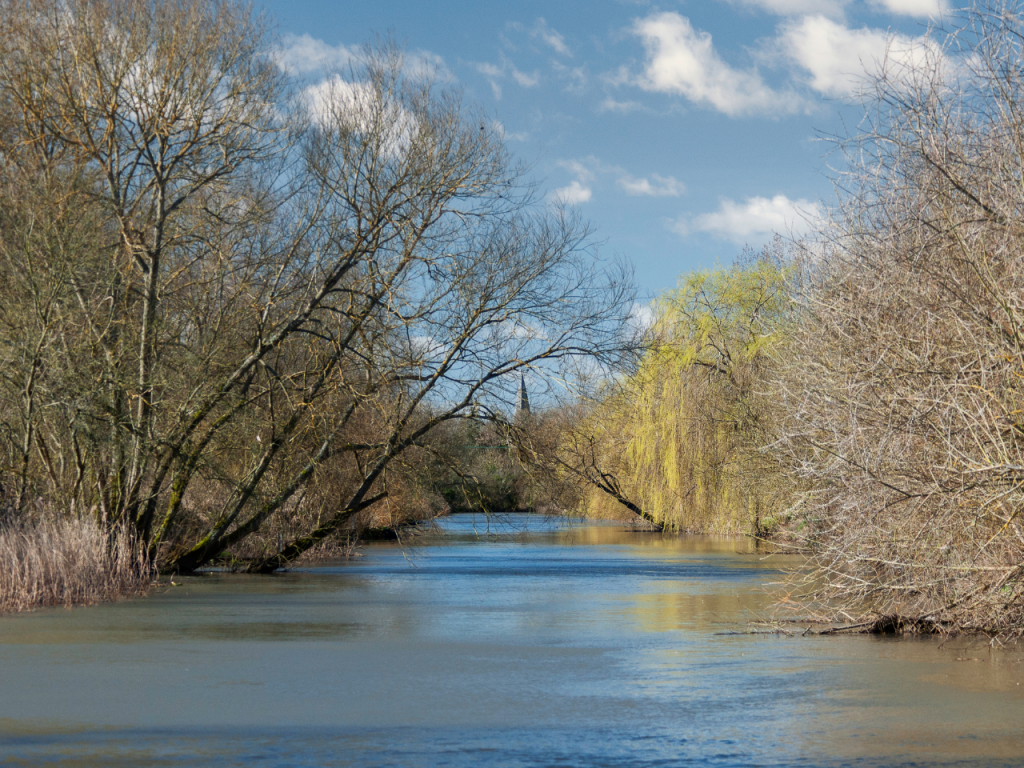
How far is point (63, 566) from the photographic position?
15.9m

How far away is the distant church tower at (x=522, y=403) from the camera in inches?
835

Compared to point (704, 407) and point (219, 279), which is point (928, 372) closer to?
point (219, 279)

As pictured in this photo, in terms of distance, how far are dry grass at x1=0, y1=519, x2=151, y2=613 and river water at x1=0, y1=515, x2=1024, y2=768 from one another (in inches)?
20.5

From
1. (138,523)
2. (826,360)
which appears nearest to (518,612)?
(826,360)

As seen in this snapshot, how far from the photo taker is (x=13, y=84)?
18.2 metres

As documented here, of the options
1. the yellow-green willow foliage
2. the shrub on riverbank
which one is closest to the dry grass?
the shrub on riverbank

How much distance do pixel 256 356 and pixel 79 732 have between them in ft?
38.5

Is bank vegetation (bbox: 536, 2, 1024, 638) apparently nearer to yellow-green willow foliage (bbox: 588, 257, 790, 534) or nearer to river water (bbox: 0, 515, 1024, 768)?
river water (bbox: 0, 515, 1024, 768)

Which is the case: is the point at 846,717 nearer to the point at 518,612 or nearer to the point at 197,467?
the point at 518,612

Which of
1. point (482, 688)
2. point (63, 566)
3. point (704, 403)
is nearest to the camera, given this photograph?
point (482, 688)

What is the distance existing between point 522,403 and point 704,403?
1302cm

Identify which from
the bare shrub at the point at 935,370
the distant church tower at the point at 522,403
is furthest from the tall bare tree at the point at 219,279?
the bare shrub at the point at 935,370

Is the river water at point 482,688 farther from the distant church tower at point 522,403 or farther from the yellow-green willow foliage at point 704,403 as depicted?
the yellow-green willow foliage at point 704,403

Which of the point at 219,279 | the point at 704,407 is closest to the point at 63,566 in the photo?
the point at 219,279
